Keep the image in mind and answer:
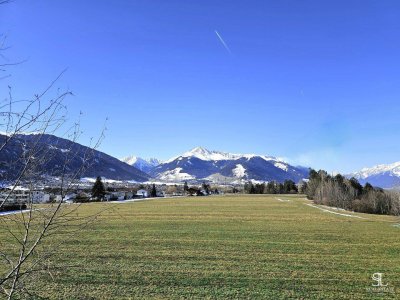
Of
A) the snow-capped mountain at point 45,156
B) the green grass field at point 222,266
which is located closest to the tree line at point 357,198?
the green grass field at point 222,266

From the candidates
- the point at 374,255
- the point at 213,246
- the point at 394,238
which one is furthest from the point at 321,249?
the point at 394,238

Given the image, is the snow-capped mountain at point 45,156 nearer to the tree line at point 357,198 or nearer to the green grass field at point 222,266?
the green grass field at point 222,266

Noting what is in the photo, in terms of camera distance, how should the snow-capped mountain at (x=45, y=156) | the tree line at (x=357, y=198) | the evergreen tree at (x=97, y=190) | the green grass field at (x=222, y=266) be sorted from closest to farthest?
1. the snow-capped mountain at (x=45, y=156)
2. the evergreen tree at (x=97, y=190)
3. the green grass field at (x=222, y=266)
4. the tree line at (x=357, y=198)

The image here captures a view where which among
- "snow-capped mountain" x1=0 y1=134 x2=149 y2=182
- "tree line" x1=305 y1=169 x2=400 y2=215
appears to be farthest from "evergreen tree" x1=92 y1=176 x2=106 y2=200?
"tree line" x1=305 y1=169 x2=400 y2=215

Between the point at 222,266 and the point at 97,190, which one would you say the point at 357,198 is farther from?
the point at 97,190

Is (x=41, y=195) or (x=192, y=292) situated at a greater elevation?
(x=41, y=195)

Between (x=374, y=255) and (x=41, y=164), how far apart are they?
22.2 meters

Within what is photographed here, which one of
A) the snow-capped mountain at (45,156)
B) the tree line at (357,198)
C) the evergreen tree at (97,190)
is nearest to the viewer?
the snow-capped mountain at (45,156)

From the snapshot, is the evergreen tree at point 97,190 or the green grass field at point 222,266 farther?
the green grass field at point 222,266

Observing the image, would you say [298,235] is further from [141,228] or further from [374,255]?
[141,228]

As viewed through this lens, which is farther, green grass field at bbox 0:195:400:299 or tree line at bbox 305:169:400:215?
tree line at bbox 305:169:400:215

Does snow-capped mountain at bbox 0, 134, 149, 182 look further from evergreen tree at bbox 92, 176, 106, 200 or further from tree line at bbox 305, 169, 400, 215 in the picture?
tree line at bbox 305, 169, 400, 215

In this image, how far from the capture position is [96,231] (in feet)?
105

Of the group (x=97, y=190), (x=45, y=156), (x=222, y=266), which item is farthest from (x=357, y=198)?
(x=45, y=156)
